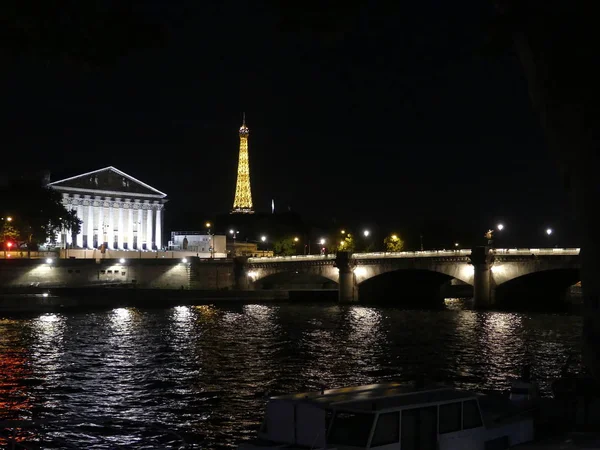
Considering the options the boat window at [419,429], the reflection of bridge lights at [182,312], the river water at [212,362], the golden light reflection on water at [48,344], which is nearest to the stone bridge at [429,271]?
the river water at [212,362]

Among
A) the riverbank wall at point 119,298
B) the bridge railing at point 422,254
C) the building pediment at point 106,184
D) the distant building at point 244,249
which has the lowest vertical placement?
the riverbank wall at point 119,298

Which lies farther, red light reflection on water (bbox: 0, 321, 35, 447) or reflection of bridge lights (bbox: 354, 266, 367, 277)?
reflection of bridge lights (bbox: 354, 266, 367, 277)

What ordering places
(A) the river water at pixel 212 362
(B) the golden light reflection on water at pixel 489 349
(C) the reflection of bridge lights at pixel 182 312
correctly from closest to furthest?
1. (A) the river water at pixel 212 362
2. (B) the golden light reflection on water at pixel 489 349
3. (C) the reflection of bridge lights at pixel 182 312

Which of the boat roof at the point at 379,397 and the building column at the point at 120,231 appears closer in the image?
the boat roof at the point at 379,397

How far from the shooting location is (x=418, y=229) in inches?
6560

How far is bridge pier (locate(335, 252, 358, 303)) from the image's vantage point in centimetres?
10125

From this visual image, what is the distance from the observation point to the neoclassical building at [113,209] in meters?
153

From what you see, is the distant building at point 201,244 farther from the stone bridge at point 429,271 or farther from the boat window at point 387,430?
the boat window at point 387,430

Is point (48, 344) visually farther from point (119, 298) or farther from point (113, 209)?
point (113, 209)

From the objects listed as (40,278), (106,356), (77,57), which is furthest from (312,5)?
(40,278)

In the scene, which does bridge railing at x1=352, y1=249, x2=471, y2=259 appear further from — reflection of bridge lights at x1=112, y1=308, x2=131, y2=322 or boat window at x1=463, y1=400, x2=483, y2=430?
boat window at x1=463, y1=400, x2=483, y2=430

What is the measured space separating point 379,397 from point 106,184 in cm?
14806

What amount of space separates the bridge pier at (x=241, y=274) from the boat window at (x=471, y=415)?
100639 mm

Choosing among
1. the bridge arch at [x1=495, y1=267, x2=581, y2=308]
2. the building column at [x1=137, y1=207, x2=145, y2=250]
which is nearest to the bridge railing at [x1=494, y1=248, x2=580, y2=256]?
the bridge arch at [x1=495, y1=267, x2=581, y2=308]
